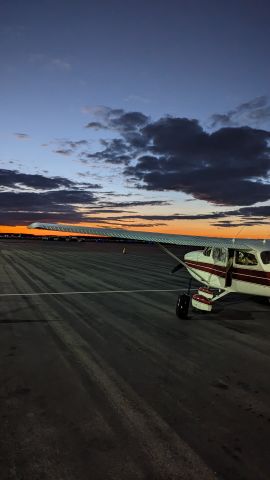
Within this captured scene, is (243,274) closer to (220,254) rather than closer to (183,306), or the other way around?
(220,254)

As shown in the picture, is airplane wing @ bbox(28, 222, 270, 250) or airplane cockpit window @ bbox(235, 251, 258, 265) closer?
airplane cockpit window @ bbox(235, 251, 258, 265)

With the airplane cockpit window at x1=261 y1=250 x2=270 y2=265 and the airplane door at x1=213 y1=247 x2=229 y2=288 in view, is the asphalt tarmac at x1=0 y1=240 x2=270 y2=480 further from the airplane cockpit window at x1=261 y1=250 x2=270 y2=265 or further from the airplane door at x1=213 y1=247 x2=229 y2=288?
the airplane cockpit window at x1=261 y1=250 x2=270 y2=265

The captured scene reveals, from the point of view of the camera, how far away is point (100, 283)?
20.2 m

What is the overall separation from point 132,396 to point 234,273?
26.1ft

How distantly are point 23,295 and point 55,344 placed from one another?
7193mm

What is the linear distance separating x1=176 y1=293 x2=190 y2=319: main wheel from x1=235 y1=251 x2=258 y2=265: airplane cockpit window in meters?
2.62

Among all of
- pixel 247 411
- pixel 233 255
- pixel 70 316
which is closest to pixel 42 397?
pixel 247 411

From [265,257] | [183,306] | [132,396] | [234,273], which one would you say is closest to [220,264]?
[234,273]

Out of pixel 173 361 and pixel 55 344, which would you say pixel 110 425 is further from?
pixel 55 344

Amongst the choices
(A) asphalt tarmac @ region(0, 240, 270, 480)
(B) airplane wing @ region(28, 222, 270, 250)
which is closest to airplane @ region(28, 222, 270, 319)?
(B) airplane wing @ region(28, 222, 270, 250)

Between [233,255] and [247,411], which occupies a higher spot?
[233,255]

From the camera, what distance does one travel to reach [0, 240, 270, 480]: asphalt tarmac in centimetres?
448

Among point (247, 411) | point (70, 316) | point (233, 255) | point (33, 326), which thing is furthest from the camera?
point (233, 255)

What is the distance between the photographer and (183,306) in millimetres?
11836
